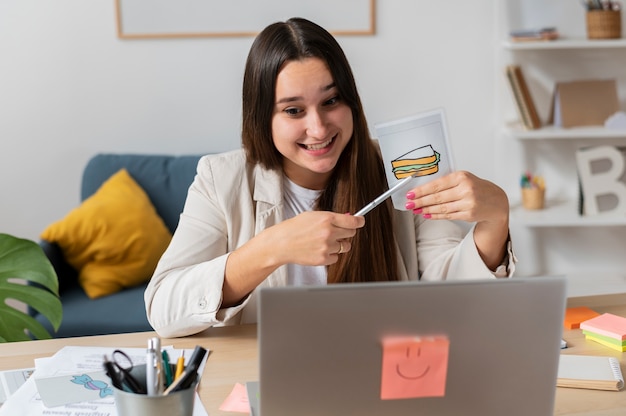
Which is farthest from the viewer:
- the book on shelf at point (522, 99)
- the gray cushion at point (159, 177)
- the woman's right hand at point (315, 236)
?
the book on shelf at point (522, 99)

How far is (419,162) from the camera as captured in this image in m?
1.56

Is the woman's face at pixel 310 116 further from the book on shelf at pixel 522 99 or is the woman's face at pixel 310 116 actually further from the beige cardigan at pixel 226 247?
the book on shelf at pixel 522 99

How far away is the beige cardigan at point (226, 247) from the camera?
61.8 inches

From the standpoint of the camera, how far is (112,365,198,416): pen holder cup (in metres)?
1.01

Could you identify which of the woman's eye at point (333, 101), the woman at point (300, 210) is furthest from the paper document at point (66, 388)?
the woman's eye at point (333, 101)

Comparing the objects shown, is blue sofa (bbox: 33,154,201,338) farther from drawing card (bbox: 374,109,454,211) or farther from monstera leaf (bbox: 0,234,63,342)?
drawing card (bbox: 374,109,454,211)

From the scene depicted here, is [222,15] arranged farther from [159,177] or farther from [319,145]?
[319,145]

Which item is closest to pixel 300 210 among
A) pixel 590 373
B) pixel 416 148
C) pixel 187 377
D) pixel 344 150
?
pixel 344 150

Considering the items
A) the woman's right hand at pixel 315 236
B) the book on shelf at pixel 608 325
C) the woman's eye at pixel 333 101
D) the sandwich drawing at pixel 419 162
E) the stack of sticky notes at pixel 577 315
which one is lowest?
the stack of sticky notes at pixel 577 315

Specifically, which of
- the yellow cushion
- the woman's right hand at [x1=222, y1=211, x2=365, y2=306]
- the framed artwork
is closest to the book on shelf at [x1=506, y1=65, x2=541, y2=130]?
the framed artwork

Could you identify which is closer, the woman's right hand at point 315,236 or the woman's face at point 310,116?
the woman's right hand at point 315,236

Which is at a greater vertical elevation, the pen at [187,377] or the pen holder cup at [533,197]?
the pen at [187,377]

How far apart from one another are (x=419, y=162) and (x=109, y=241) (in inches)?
68.6

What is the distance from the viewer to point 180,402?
1.02 metres
